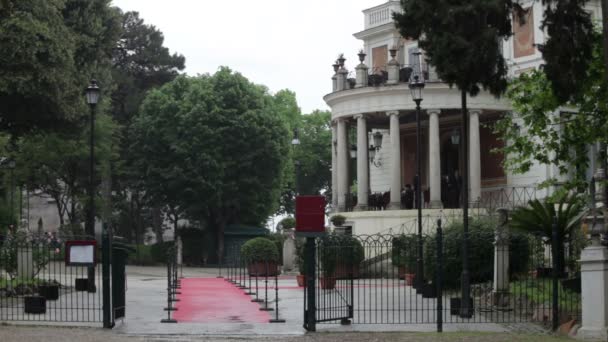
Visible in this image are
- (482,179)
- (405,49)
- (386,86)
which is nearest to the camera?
(386,86)

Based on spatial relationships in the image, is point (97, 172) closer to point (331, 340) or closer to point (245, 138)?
point (245, 138)

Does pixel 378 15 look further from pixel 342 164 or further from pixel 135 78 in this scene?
pixel 135 78

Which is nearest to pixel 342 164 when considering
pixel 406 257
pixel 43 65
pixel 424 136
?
pixel 424 136

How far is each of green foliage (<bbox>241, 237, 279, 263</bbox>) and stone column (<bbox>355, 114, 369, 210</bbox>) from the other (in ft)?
19.5

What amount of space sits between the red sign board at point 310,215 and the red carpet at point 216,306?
3.10 meters

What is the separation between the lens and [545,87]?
23.0 metres

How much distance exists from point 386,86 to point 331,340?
28.0 m

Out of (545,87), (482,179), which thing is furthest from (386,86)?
(545,87)

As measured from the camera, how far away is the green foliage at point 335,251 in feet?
71.1

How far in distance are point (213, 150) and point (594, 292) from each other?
44671 mm

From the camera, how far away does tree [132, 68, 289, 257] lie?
60.8m

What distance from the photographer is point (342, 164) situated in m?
47.5

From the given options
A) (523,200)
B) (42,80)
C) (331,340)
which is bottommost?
(331,340)

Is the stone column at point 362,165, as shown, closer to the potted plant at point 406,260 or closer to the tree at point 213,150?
the potted plant at point 406,260
